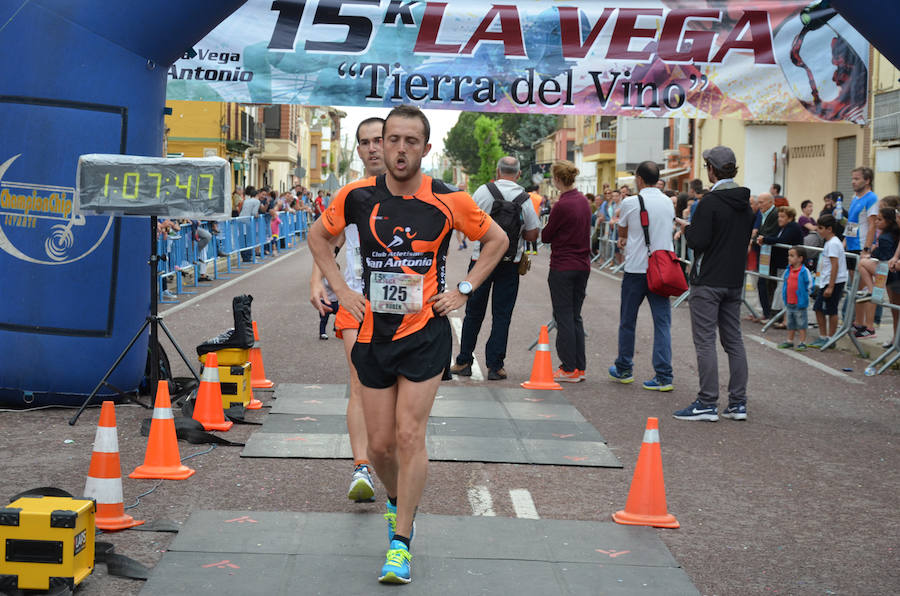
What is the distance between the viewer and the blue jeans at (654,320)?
10023 mm

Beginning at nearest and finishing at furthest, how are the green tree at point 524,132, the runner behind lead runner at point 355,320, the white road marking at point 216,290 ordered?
1. the runner behind lead runner at point 355,320
2. the white road marking at point 216,290
3. the green tree at point 524,132

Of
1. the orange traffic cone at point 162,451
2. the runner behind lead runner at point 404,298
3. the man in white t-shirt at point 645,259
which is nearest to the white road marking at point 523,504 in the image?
the runner behind lead runner at point 404,298

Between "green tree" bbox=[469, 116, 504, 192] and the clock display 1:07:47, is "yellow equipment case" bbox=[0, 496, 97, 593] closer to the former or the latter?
the clock display 1:07:47

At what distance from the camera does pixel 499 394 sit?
31.4 feet

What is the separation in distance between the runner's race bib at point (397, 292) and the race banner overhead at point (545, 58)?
7445mm

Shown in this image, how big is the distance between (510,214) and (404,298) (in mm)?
5321

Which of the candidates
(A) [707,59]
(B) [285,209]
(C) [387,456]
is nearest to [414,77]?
(A) [707,59]

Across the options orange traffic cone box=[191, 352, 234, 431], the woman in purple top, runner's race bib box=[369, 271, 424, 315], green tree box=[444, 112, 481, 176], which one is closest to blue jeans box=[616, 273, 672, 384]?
A: the woman in purple top

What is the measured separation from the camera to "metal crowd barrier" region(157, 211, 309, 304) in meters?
17.9

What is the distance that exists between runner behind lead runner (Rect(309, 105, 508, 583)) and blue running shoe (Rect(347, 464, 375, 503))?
97cm

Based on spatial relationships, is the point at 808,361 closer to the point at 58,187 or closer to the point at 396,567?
the point at 58,187

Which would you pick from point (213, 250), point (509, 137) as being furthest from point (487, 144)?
point (213, 250)

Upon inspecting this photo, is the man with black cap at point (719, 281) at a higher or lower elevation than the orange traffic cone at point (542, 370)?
higher

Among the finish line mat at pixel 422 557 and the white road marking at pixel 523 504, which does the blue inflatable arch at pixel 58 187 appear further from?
the white road marking at pixel 523 504
